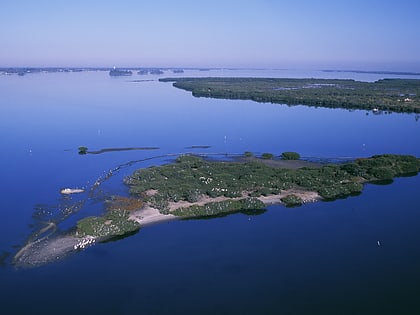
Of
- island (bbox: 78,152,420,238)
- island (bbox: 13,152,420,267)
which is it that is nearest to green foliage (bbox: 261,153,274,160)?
island (bbox: 13,152,420,267)

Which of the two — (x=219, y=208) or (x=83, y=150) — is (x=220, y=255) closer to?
(x=219, y=208)

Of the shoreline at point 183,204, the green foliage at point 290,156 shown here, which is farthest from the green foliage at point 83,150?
the green foliage at point 290,156

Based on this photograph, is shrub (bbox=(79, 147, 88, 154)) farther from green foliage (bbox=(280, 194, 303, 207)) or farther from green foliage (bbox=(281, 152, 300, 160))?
green foliage (bbox=(280, 194, 303, 207))

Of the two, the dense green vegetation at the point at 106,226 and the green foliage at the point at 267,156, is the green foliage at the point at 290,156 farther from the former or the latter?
the dense green vegetation at the point at 106,226

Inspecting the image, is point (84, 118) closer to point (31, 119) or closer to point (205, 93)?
point (31, 119)

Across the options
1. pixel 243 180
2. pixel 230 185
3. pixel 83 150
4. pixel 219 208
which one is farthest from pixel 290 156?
pixel 83 150

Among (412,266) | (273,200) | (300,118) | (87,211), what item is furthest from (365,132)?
(87,211)
